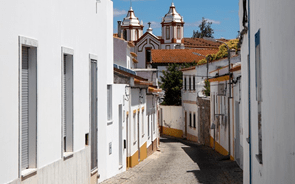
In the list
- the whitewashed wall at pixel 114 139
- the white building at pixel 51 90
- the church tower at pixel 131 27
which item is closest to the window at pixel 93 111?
the white building at pixel 51 90

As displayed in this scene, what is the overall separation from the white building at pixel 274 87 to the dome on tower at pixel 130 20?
89.0 metres

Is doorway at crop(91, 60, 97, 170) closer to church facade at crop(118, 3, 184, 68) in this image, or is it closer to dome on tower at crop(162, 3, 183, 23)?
church facade at crop(118, 3, 184, 68)

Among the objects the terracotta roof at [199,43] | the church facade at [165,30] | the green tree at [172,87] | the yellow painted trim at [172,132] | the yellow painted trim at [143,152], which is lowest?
the yellow painted trim at [172,132]

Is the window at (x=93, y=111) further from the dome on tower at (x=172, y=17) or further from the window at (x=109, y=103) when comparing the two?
the dome on tower at (x=172, y=17)

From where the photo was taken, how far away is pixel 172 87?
52.4m

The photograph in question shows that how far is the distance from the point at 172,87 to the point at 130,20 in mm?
47164

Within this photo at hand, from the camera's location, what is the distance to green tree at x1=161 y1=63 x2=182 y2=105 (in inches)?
2050

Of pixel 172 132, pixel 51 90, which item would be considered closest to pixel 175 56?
pixel 172 132

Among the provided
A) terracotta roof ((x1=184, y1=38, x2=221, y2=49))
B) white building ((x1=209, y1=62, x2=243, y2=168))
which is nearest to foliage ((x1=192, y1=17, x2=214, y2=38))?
terracotta roof ((x1=184, y1=38, x2=221, y2=49))

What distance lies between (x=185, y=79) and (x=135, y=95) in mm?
26267

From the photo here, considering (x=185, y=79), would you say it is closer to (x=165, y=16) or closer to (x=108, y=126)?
(x=108, y=126)

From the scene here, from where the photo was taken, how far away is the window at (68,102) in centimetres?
1073

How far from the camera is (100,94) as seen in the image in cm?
1379

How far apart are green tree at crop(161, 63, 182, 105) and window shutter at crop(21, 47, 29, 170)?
143 feet
